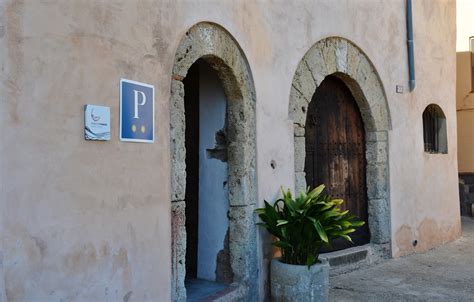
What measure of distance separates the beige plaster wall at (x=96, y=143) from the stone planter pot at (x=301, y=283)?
31 centimetres

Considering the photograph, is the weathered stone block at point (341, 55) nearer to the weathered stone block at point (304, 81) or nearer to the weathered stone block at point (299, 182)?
the weathered stone block at point (304, 81)

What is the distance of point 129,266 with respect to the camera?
129 inches

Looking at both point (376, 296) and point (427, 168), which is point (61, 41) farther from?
point (427, 168)

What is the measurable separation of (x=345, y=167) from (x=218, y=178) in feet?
7.36

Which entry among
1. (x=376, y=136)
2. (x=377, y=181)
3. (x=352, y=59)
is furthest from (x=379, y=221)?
(x=352, y=59)

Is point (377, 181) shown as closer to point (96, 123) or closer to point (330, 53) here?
point (330, 53)

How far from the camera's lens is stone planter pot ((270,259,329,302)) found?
13.9ft

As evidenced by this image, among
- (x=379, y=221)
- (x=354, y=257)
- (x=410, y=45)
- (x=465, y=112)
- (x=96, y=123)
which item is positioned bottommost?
(x=354, y=257)

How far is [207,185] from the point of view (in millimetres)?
4695

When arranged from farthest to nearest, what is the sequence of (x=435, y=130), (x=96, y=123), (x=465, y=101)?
(x=465, y=101) → (x=435, y=130) → (x=96, y=123)

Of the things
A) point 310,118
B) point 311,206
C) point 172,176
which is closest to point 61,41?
point 172,176

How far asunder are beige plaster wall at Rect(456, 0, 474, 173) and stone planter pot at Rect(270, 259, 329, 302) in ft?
23.8

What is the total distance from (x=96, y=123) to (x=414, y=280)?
396 centimetres

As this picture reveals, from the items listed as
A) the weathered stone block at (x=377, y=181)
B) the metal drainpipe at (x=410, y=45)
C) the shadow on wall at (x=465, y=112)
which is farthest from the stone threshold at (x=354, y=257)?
the shadow on wall at (x=465, y=112)
